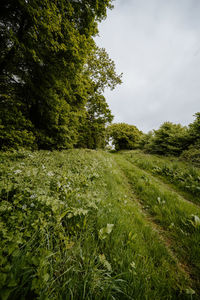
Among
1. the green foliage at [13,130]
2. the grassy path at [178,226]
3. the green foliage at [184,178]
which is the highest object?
the green foliage at [13,130]

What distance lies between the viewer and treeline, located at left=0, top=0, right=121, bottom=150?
12.4ft

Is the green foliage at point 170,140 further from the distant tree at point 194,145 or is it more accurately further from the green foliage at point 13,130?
the green foliage at point 13,130

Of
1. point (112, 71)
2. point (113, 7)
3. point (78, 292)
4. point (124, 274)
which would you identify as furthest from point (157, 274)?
point (112, 71)

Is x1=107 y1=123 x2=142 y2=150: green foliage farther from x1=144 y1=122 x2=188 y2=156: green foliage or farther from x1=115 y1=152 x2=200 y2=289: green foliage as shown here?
x1=115 y1=152 x2=200 y2=289: green foliage

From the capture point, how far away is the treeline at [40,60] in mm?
3770

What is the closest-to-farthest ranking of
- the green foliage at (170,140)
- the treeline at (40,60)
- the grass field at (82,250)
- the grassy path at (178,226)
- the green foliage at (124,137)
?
1. the grass field at (82,250)
2. the grassy path at (178,226)
3. the treeline at (40,60)
4. the green foliage at (170,140)
5. the green foliage at (124,137)

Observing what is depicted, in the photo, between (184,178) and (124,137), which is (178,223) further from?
(124,137)

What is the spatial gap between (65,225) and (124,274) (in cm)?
106

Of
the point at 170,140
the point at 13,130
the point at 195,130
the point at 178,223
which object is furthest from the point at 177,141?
the point at 13,130

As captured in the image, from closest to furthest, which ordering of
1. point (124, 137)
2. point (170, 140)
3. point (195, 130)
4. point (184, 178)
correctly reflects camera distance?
point (184, 178) < point (195, 130) < point (170, 140) < point (124, 137)

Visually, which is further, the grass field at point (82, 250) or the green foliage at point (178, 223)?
the green foliage at point (178, 223)

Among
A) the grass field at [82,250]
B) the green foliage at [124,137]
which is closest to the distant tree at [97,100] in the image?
the grass field at [82,250]

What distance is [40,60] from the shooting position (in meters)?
4.31

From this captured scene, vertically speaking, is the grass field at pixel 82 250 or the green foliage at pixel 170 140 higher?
the green foliage at pixel 170 140
